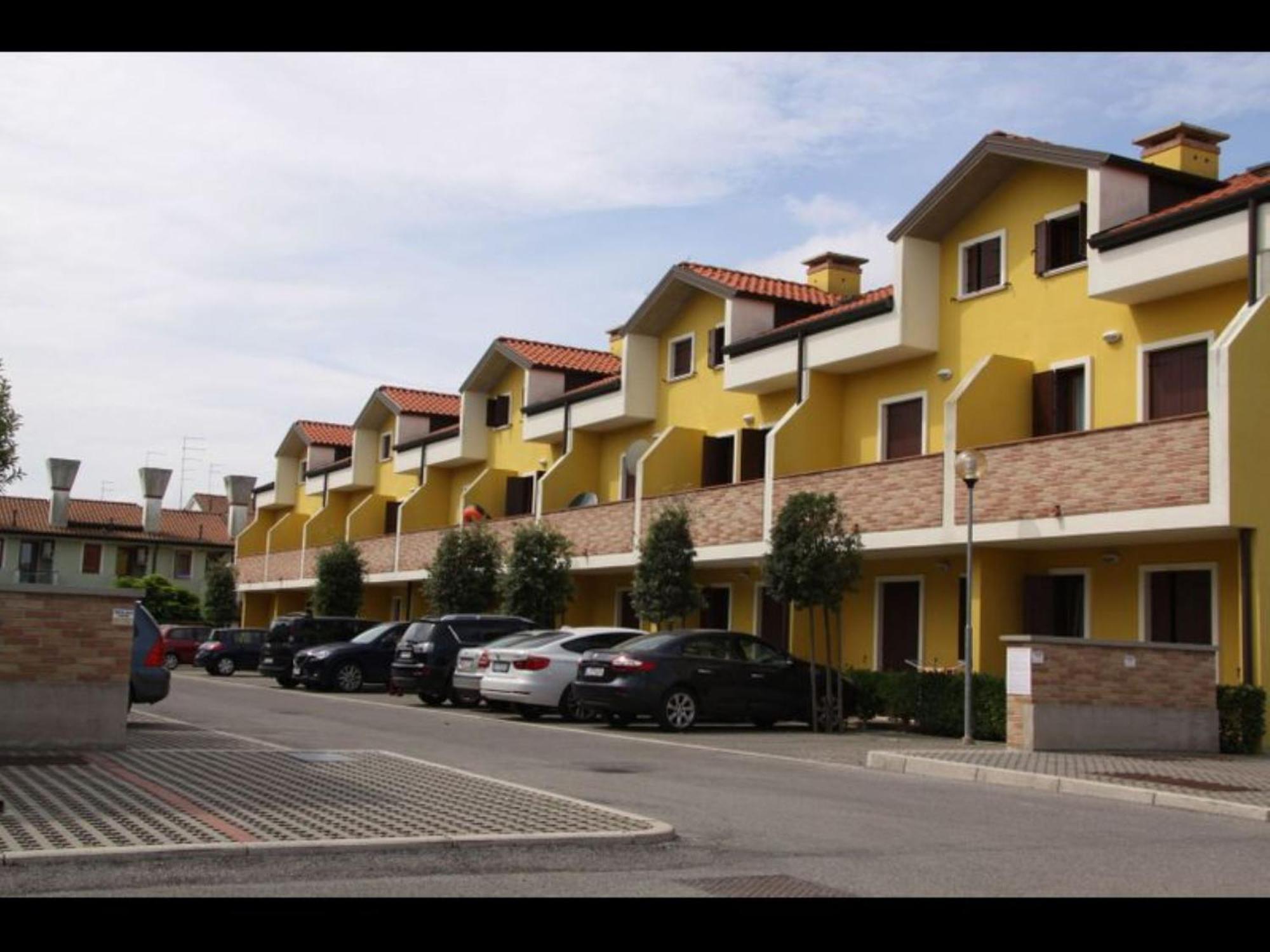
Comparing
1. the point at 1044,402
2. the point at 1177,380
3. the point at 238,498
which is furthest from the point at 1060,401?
the point at 238,498

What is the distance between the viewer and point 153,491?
85.2 meters

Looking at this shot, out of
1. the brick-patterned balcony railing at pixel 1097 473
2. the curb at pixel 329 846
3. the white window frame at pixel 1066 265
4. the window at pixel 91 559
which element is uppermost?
the white window frame at pixel 1066 265

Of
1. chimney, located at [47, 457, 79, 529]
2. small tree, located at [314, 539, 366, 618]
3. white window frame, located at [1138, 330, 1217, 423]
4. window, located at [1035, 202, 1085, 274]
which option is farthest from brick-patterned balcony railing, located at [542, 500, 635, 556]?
chimney, located at [47, 457, 79, 529]

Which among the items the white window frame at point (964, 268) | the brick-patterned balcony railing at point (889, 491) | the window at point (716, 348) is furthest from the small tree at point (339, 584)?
the white window frame at point (964, 268)

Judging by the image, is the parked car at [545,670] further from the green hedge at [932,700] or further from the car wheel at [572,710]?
the green hedge at [932,700]

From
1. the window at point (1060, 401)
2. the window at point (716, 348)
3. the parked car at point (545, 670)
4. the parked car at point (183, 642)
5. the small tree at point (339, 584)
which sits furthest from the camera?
the parked car at point (183, 642)

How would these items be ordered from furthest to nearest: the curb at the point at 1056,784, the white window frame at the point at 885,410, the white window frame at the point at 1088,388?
1. the white window frame at the point at 885,410
2. the white window frame at the point at 1088,388
3. the curb at the point at 1056,784

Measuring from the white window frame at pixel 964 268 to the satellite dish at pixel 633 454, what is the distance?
10.9 m

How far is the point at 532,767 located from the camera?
1472 centimetres

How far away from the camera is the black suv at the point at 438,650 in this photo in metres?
26.5

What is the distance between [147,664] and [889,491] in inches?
479

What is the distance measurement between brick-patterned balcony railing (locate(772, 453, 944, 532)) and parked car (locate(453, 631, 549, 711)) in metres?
5.05

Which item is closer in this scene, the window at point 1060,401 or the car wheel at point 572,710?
the car wheel at point 572,710

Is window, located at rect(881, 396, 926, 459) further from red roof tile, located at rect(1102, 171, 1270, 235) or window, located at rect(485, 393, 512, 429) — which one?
window, located at rect(485, 393, 512, 429)
